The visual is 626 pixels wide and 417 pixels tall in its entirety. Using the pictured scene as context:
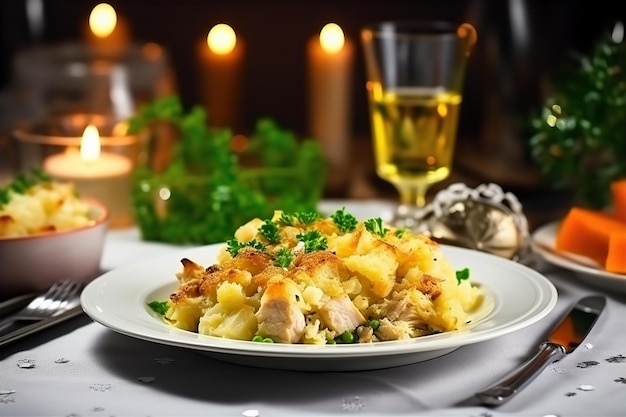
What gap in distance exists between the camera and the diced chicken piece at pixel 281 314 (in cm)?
130

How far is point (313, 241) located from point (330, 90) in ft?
6.39

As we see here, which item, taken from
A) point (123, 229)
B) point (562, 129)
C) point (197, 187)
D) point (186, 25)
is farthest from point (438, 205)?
point (186, 25)

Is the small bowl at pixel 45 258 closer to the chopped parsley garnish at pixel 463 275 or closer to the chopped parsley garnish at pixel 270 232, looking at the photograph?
the chopped parsley garnish at pixel 270 232

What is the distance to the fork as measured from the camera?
62.4 inches

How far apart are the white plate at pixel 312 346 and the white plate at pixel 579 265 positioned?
Answer: 7.0 inches

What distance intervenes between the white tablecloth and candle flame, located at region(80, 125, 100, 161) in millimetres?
856

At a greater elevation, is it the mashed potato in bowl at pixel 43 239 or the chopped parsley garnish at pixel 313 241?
the chopped parsley garnish at pixel 313 241

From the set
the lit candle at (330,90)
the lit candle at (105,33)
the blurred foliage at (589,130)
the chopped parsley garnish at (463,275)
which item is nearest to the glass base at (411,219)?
the blurred foliage at (589,130)

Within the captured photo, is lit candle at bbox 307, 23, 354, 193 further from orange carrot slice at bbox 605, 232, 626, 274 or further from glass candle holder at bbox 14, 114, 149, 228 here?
orange carrot slice at bbox 605, 232, 626, 274

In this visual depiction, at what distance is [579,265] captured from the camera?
6.04 feet

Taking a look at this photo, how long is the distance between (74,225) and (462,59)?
3.11ft

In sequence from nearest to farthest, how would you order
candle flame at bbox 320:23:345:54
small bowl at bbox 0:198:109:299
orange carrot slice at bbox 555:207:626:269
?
small bowl at bbox 0:198:109:299 → orange carrot slice at bbox 555:207:626:269 → candle flame at bbox 320:23:345:54

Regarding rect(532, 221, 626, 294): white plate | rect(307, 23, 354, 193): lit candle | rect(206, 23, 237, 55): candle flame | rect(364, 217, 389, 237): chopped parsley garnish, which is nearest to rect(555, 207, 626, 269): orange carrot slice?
rect(532, 221, 626, 294): white plate

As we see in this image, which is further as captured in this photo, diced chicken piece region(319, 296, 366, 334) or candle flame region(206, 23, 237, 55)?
candle flame region(206, 23, 237, 55)
